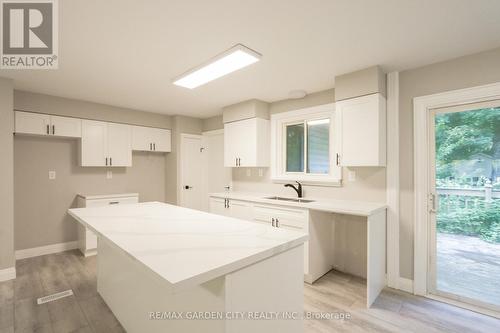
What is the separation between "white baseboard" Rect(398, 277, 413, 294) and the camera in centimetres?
259

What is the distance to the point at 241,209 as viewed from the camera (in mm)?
3547

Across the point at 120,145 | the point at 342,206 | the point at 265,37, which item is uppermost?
the point at 265,37

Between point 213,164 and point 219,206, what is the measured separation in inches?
61.7

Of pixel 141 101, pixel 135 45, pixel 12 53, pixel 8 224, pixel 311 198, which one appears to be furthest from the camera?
pixel 141 101

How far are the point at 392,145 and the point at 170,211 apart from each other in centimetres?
249

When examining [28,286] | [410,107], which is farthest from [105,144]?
[410,107]

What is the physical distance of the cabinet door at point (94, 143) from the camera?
388cm

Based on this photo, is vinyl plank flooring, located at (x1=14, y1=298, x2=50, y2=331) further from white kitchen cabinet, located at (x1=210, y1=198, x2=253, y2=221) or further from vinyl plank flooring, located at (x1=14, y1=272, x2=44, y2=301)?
white kitchen cabinet, located at (x1=210, y1=198, x2=253, y2=221)

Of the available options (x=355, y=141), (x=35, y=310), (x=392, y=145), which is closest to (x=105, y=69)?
(x=35, y=310)

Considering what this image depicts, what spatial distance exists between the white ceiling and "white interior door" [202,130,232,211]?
83.6 inches

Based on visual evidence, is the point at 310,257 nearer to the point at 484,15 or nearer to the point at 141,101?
the point at 484,15

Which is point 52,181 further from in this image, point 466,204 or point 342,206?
point 466,204

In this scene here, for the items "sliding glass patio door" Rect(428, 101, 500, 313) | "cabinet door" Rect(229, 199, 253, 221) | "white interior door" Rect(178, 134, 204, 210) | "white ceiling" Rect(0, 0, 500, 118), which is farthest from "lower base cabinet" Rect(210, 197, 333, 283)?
"white interior door" Rect(178, 134, 204, 210)

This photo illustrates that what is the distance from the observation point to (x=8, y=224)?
2902mm
